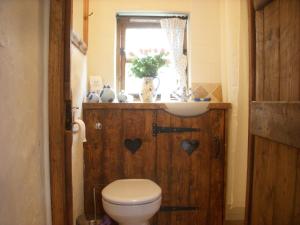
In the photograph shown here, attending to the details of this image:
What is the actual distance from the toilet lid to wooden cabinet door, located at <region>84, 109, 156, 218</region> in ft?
0.45

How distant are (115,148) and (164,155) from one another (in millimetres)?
403

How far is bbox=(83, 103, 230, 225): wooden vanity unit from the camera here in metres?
1.83

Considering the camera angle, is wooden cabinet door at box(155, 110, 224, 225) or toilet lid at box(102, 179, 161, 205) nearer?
toilet lid at box(102, 179, 161, 205)

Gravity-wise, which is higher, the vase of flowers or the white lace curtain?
the white lace curtain

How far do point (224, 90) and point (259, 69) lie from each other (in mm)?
1142

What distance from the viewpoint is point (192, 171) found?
186 cm

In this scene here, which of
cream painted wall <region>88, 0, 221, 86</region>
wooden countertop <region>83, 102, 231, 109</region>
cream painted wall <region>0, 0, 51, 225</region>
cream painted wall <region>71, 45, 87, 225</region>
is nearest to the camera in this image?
cream painted wall <region>0, 0, 51, 225</region>

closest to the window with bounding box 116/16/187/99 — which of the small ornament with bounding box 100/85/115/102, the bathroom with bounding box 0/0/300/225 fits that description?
the bathroom with bounding box 0/0/300/225

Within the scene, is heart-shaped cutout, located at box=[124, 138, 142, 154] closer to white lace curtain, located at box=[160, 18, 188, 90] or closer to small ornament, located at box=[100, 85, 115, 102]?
small ornament, located at box=[100, 85, 115, 102]

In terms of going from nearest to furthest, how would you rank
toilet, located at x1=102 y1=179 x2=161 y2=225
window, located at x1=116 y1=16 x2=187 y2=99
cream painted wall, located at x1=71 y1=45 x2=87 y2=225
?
toilet, located at x1=102 y1=179 x2=161 y2=225
cream painted wall, located at x1=71 y1=45 x2=87 y2=225
window, located at x1=116 y1=16 x2=187 y2=99

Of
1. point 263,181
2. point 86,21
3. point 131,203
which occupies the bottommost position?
point 131,203

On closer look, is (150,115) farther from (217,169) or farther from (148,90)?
(217,169)

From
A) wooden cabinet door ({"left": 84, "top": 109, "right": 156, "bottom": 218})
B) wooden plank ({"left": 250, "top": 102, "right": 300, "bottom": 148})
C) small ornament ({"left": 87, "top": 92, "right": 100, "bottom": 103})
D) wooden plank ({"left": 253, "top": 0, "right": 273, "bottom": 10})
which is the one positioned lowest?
wooden cabinet door ({"left": 84, "top": 109, "right": 156, "bottom": 218})

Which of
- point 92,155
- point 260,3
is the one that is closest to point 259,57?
point 260,3
